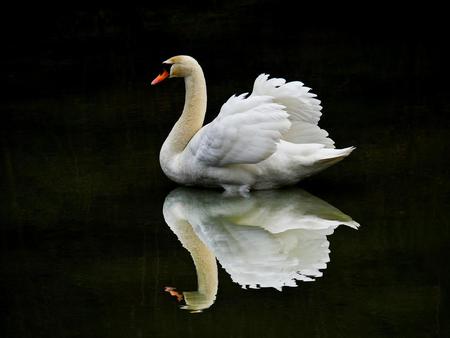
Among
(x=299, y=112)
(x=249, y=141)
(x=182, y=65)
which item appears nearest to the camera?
(x=249, y=141)

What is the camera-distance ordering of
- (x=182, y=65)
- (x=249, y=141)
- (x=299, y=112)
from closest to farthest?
(x=249, y=141)
(x=299, y=112)
(x=182, y=65)

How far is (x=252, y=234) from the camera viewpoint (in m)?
8.76

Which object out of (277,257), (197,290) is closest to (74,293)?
(197,290)

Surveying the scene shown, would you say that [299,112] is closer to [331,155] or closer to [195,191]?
[331,155]

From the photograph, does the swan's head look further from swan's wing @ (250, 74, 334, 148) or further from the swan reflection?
the swan reflection

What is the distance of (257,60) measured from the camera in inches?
579

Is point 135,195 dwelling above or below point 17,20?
below

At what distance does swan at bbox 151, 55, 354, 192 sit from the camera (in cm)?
936

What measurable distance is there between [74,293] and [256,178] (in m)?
2.42

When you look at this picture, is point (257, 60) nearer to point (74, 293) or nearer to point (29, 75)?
point (29, 75)

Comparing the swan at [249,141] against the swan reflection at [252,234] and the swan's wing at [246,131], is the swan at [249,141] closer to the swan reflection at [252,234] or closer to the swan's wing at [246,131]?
the swan's wing at [246,131]

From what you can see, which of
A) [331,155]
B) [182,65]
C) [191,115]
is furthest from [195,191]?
[331,155]

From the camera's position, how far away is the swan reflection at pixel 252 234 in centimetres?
780

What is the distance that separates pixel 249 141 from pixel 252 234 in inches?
36.0
